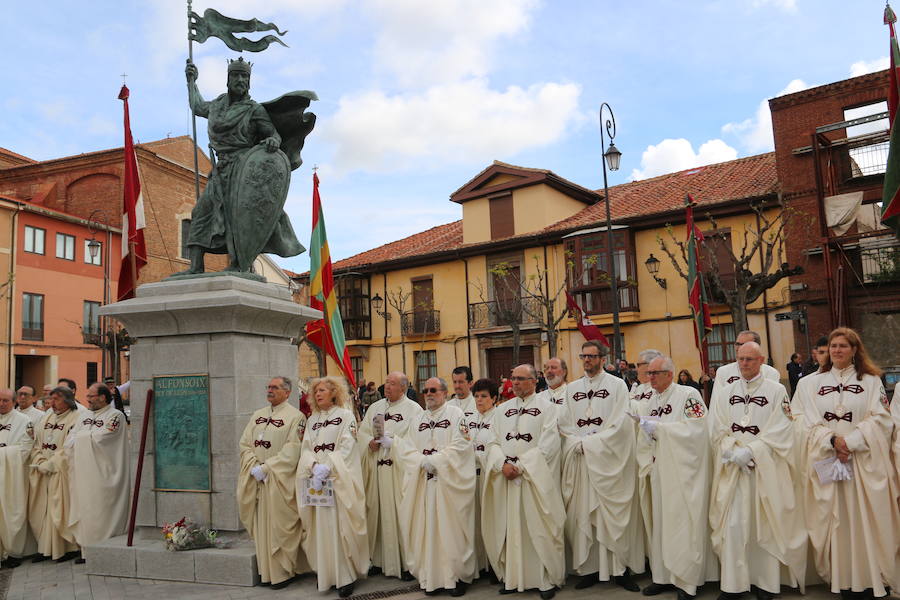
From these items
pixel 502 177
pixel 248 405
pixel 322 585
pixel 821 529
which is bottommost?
pixel 322 585

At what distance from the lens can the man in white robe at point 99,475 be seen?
7453mm

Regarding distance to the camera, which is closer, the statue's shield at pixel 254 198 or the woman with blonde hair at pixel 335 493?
the woman with blonde hair at pixel 335 493

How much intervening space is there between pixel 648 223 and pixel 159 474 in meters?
20.8

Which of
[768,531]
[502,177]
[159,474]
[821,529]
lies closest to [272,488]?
[159,474]

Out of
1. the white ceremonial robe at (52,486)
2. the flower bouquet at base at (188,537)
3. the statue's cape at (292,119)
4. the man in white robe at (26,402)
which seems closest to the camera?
the flower bouquet at base at (188,537)

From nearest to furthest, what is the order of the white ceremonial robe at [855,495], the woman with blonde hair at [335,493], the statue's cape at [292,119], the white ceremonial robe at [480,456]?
the white ceremonial robe at [855,495], the woman with blonde hair at [335,493], the white ceremonial robe at [480,456], the statue's cape at [292,119]

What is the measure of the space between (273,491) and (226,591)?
0.89 metres

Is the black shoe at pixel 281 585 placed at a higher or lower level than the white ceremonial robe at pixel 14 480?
lower

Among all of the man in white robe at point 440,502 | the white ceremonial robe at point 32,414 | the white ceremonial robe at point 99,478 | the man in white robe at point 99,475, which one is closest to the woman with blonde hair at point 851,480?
the man in white robe at point 440,502

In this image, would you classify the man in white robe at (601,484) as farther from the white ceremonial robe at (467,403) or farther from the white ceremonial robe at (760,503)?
the white ceremonial robe at (467,403)

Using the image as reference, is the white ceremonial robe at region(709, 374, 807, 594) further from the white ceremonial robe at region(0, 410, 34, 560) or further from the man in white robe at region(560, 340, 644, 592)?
the white ceremonial robe at region(0, 410, 34, 560)

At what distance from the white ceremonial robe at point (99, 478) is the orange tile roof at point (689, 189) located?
785 inches

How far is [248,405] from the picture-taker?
6875 mm

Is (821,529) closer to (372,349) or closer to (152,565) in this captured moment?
(152,565)
